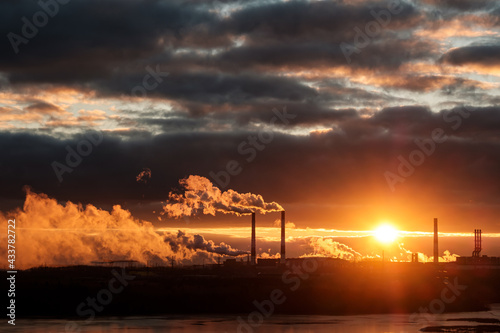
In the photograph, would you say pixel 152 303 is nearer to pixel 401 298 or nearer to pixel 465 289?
pixel 401 298

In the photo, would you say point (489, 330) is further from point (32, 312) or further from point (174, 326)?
point (32, 312)

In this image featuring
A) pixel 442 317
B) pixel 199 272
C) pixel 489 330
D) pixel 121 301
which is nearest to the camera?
pixel 489 330

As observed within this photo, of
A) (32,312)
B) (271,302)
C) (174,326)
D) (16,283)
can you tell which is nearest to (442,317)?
(271,302)

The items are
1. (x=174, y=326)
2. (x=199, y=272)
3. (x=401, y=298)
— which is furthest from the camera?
(x=199, y=272)

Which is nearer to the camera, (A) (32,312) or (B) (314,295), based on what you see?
(A) (32,312)

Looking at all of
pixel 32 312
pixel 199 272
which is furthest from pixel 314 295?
pixel 199 272

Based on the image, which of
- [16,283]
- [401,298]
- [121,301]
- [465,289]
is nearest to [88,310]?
[121,301]

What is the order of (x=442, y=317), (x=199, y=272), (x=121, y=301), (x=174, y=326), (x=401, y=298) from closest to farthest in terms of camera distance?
(x=174, y=326)
(x=442, y=317)
(x=121, y=301)
(x=401, y=298)
(x=199, y=272)

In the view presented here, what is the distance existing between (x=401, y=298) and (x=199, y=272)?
225 feet

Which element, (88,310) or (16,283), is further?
(16,283)

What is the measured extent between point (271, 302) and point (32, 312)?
4174 centimetres

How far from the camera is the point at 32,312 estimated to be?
125438mm

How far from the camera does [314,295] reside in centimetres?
13712

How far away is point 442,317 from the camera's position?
12100 centimetres
